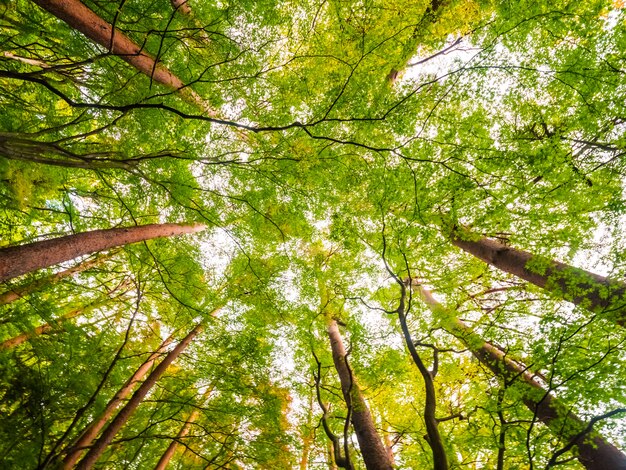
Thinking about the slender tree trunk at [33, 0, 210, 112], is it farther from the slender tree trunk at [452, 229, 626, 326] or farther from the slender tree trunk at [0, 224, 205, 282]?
the slender tree trunk at [452, 229, 626, 326]

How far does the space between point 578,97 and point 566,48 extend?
2.43 feet

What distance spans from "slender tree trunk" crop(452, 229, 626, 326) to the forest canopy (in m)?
0.04

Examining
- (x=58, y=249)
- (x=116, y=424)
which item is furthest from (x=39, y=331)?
(x=58, y=249)

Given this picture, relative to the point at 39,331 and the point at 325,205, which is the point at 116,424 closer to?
the point at 39,331

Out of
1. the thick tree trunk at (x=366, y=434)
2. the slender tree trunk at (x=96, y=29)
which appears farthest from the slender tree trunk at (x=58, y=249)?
the thick tree trunk at (x=366, y=434)

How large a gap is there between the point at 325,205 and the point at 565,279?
164 inches

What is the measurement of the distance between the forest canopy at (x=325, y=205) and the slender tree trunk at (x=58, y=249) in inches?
0.9

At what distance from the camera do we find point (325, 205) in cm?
609

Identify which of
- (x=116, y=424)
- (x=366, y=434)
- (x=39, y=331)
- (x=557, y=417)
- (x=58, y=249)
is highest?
(x=39, y=331)

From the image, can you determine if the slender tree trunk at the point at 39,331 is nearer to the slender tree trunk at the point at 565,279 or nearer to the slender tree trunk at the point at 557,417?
the slender tree trunk at the point at 557,417

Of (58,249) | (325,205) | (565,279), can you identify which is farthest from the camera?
(325,205)

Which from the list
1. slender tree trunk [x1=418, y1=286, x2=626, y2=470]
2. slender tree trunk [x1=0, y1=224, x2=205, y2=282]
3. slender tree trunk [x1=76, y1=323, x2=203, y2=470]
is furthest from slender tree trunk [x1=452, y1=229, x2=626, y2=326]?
slender tree trunk [x1=76, y1=323, x2=203, y2=470]

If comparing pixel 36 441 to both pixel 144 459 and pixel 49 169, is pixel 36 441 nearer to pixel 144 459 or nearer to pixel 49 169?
pixel 144 459

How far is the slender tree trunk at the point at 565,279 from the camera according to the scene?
3.38 meters
